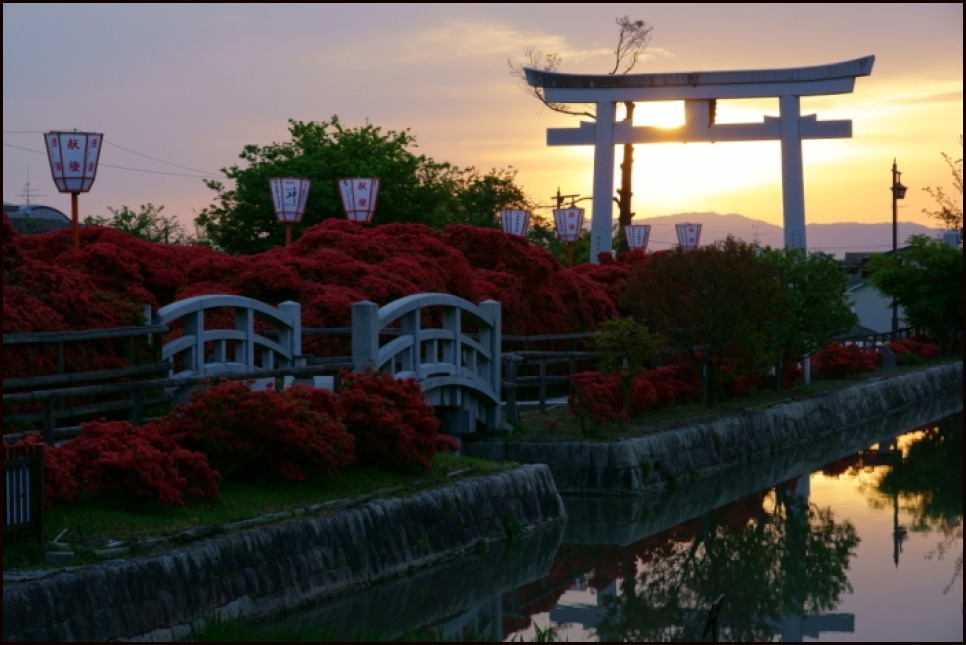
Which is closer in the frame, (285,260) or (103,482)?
(103,482)

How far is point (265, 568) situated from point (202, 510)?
0.88 metres

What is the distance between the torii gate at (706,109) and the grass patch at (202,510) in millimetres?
18770

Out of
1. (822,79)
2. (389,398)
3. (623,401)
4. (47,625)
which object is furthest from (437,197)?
(47,625)

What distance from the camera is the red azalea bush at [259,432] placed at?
1350 cm

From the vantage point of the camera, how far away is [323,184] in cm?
4334

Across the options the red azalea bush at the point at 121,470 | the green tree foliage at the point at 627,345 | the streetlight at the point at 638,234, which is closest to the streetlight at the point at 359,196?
the green tree foliage at the point at 627,345

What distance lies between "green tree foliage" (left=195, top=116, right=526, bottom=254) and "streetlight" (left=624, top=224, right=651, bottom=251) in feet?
24.5

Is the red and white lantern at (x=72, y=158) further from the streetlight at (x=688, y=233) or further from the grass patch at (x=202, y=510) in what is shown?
the streetlight at (x=688, y=233)

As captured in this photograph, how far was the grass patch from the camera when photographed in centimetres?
1087

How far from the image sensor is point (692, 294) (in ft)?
84.5

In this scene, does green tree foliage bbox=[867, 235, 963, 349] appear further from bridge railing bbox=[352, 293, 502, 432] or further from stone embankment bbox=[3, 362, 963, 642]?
bridge railing bbox=[352, 293, 502, 432]

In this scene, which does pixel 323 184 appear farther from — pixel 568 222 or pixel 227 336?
pixel 227 336

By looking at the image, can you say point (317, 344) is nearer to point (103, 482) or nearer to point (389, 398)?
point (389, 398)

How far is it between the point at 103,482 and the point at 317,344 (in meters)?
9.17
